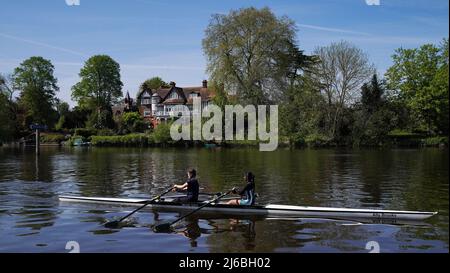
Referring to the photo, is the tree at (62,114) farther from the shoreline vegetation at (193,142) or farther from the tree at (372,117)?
the tree at (372,117)

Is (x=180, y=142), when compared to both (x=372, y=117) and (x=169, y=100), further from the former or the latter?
(x=169, y=100)

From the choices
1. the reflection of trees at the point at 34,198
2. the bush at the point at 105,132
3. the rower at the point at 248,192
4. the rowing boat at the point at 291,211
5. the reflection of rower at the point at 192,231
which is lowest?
the reflection of rower at the point at 192,231

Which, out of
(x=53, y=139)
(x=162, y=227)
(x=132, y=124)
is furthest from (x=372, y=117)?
(x=53, y=139)

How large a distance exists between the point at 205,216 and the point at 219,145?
53.6m

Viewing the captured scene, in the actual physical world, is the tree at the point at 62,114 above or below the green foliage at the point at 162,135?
above

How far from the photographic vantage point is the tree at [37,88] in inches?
3708

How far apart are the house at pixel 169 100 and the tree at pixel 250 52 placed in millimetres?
36693

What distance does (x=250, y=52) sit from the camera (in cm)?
6781

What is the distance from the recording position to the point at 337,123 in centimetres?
6775

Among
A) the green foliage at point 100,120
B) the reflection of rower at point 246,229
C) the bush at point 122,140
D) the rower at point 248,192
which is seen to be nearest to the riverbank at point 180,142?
the bush at point 122,140

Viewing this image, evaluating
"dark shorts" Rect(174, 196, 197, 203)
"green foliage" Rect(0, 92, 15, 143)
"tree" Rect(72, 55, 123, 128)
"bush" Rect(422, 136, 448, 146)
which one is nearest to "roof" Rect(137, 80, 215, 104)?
"tree" Rect(72, 55, 123, 128)

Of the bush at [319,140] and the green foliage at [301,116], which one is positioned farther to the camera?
the green foliage at [301,116]
